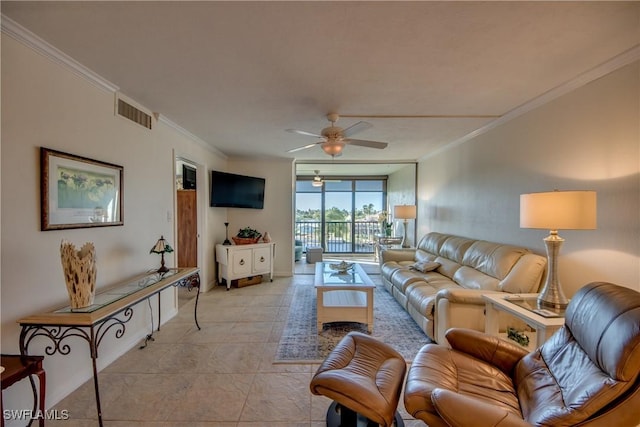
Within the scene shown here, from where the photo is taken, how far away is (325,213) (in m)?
8.31

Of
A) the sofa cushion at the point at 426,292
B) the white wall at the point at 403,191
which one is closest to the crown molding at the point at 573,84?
the sofa cushion at the point at 426,292

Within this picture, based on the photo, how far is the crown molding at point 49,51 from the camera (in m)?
1.54

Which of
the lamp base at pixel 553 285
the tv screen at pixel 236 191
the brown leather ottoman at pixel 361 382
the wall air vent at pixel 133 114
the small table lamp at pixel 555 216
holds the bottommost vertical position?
the brown leather ottoman at pixel 361 382

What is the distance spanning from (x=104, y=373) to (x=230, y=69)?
2.59m

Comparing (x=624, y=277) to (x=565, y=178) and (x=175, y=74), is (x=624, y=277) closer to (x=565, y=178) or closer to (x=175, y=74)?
(x=565, y=178)

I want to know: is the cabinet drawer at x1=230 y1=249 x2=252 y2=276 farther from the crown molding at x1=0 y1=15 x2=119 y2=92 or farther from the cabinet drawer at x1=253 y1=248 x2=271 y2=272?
the crown molding at x1=0 y1=15 x2=119 y2=92

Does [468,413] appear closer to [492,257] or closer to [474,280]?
[474,280]

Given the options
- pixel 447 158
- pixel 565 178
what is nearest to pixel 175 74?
pixel 565 178

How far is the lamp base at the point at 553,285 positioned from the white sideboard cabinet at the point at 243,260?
13.0 ft

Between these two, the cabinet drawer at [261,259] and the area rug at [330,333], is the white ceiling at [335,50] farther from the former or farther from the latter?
the cabinet drawer at [261,259]

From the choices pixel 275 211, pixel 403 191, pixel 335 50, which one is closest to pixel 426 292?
pixel 335 50

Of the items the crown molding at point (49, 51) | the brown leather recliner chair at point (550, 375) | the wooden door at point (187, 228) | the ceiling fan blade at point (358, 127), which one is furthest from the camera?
the wooden door at point (187, 228)

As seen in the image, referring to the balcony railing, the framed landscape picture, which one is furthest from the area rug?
the balcony railing

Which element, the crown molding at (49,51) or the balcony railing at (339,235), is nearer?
the crown molding at (49,51)
